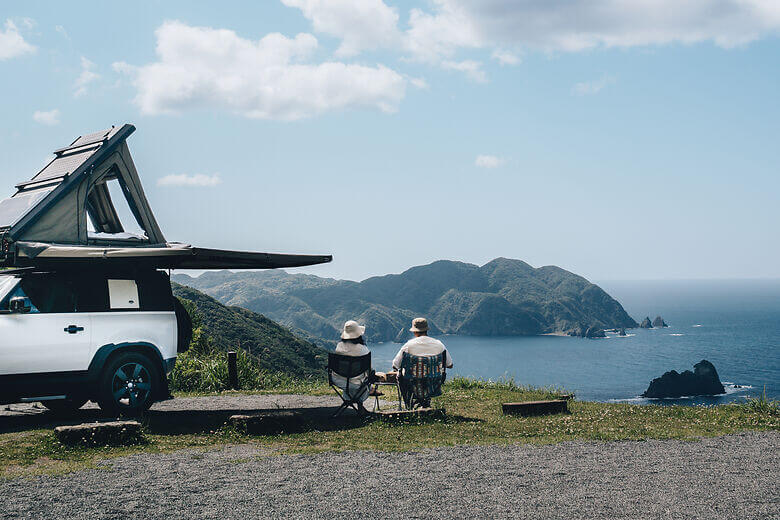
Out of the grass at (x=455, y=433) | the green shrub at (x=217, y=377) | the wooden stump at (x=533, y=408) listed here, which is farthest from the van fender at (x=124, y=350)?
the wooden stump at (x=533, y=408)

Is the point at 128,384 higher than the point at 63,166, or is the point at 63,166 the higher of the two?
the point at 63,166

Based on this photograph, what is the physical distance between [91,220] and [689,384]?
132 metres

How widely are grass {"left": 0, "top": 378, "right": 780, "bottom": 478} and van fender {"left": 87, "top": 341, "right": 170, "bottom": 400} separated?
3.24 feet

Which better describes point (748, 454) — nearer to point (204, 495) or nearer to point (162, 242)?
point (204, 495)

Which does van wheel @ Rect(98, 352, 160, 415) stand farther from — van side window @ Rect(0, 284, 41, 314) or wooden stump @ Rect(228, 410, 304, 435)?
wooden stump @ Rect(228, 410, 304, 435)

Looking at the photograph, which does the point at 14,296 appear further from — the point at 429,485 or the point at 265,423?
the point at 429,485

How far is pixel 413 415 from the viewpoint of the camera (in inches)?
385

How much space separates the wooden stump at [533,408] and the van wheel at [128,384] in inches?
210

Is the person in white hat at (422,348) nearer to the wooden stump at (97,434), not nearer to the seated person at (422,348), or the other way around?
the seated person at (422,348)

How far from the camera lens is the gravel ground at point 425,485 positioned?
5.57 metres

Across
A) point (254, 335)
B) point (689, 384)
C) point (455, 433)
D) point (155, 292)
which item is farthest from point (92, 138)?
point (689, 384)

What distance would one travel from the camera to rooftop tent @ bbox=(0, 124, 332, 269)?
9.59 m

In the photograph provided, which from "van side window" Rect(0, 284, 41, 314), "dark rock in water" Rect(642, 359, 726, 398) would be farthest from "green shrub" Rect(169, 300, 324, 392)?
"dark rock in water" Rect(642, 359, 726, 398)

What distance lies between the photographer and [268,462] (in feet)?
23.7
